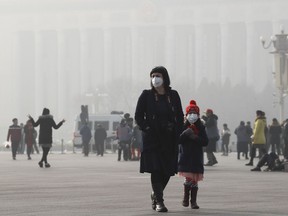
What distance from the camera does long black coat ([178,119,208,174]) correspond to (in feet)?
65.5

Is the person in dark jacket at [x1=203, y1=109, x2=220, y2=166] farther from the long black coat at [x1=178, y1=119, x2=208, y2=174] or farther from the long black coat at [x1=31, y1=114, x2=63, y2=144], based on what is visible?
the long black coat at [x1=178, y1=119, x2=208, y2=174]

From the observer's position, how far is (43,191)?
2333cm

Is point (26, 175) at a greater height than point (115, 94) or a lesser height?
lesser

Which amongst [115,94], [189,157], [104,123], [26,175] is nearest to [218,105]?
[115,94]

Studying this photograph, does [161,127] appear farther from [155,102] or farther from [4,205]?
[4,205]

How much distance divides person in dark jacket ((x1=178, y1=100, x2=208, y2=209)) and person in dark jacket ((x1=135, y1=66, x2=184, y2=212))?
1.02 metres

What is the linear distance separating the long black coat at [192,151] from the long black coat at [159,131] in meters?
1.12

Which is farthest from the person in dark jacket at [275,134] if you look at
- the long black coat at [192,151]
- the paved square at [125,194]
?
the long black coat at [192,151]

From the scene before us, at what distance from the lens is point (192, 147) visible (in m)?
20.1

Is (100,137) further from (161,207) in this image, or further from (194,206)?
(161,207)

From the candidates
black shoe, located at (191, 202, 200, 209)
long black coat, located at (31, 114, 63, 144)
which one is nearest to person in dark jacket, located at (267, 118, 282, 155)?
long black coat, located at (31, 114, 63, 144)

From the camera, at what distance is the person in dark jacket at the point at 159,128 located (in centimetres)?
1877

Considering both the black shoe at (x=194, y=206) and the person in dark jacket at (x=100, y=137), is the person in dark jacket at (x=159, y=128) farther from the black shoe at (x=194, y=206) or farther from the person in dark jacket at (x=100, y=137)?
the person in dark jacket at (x=100, y=137)

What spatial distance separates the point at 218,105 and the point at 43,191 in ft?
469
